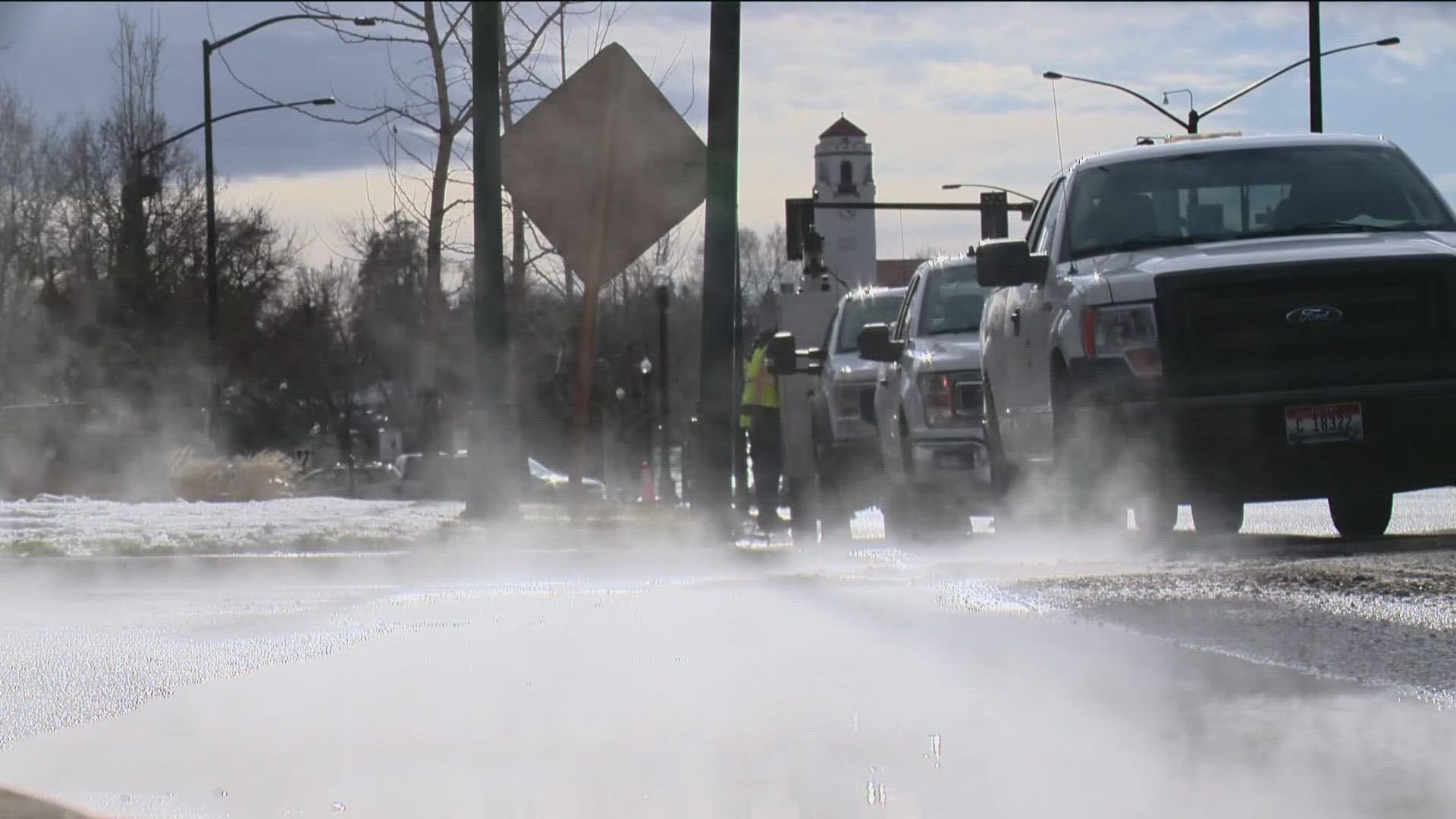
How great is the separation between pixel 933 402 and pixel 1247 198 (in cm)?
359

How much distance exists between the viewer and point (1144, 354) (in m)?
9.71

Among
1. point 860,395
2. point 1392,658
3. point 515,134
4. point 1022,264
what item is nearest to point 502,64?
point 860,395

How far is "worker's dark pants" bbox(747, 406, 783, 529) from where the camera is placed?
21.0 metres

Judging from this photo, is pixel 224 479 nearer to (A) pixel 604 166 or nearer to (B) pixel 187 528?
(B) pixel 187 528

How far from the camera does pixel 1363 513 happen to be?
39.4ft

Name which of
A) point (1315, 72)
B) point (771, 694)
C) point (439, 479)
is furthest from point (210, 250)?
point (771, 694)

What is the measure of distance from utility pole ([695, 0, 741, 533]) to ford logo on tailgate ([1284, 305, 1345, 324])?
272 inches

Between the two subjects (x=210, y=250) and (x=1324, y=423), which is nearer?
(x=1324, y=423)

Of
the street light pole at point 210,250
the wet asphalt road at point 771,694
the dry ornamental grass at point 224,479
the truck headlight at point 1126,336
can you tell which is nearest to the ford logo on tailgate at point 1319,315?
the truck headlight at point 1126,336

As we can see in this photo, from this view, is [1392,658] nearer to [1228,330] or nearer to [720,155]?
[1228,330]

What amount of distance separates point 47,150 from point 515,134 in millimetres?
36075

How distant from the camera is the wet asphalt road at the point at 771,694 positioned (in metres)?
4.54

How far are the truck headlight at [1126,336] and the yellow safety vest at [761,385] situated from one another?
418 inches

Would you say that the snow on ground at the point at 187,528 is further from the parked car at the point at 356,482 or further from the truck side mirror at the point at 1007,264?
the parked car at the point at 356,482
